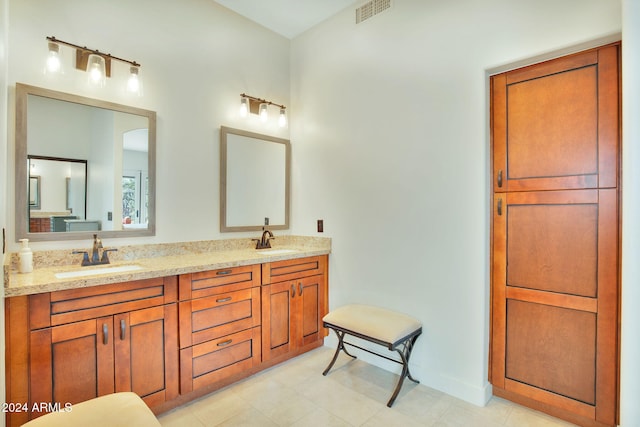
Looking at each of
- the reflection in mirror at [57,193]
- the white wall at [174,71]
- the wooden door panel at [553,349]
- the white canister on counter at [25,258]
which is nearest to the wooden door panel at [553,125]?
the wooden door panel at [553,349]

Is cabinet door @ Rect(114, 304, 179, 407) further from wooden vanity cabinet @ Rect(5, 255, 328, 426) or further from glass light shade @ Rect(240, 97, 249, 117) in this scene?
glass light shade @ Rect(240, 97, 249, 117)

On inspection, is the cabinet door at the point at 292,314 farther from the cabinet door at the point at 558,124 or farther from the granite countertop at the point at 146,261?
the cabinet door at the point at 558,124

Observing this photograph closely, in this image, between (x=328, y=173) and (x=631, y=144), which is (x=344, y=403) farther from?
(x=631, y=144)

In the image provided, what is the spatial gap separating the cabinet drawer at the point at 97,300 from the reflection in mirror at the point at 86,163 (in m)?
0.62

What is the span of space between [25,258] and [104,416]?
1.18 meters

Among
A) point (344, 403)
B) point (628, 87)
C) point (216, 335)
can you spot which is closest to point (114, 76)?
point (216, 335)

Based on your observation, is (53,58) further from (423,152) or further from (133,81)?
(423,152)

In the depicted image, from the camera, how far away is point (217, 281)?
223 cm

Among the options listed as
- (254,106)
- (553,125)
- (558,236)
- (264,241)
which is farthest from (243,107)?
(558,236)

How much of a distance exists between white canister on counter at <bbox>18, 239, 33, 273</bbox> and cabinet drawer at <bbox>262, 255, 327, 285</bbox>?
1385 mm

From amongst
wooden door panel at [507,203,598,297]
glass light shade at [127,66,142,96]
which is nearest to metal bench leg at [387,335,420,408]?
wooden door panel at [507,203,598,297]

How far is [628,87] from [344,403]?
2271 millimetres

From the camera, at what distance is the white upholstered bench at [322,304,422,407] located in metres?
2.13

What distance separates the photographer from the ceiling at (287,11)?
2836 millimetres
